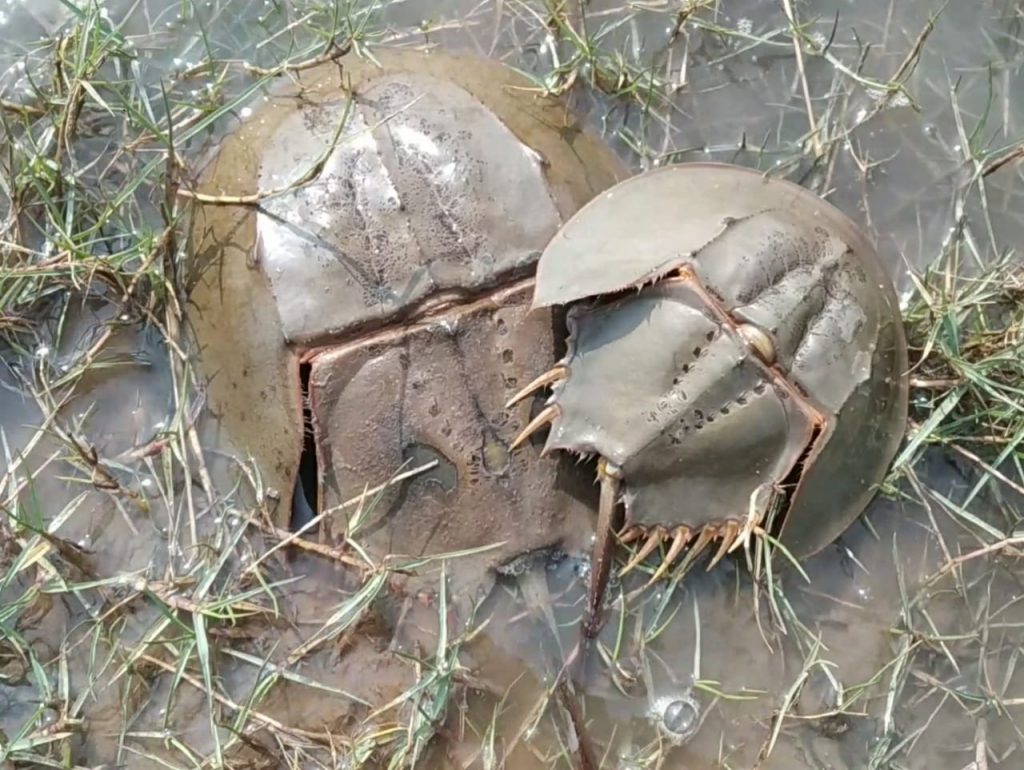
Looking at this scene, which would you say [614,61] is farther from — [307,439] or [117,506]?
[117,506]

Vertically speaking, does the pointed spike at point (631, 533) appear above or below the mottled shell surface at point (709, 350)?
below

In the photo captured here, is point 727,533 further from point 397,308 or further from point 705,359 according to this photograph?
point 397,308

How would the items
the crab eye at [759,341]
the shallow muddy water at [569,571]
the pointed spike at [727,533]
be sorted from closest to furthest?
the crab eye at [759,341] → the pointed spike at [727,533] → the shallow muddy water at [569,571]

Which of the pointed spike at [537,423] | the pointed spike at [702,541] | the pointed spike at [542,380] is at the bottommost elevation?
the pointed spike at [702,541]

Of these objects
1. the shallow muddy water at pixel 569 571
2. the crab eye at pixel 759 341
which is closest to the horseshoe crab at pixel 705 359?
the crab eye at pixel 759 341

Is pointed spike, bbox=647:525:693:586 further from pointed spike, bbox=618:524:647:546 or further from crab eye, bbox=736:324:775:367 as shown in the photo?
crab eye, bbox=736:324:775:367

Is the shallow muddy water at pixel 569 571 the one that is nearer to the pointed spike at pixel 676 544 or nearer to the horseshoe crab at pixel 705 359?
the pointed spike at pixel 676 544

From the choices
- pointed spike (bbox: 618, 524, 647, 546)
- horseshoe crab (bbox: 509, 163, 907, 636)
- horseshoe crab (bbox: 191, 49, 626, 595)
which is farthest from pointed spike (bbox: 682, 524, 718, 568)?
horseshoe crab (bbox: 191, 49, 626, 595)

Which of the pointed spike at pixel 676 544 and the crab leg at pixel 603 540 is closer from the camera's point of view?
the crab leg at pixel 603 540
